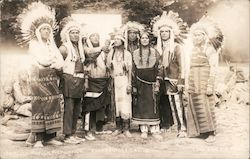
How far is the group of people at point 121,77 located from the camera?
350cm

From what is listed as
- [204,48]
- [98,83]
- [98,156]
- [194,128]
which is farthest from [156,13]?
[98,156]

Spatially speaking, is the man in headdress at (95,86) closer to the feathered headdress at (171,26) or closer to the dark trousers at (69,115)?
the dark trousers at (69,115)

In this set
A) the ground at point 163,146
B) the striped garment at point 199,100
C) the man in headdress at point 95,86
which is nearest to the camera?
the ground at point 163,146

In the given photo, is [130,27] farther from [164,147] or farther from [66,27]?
[164,147]

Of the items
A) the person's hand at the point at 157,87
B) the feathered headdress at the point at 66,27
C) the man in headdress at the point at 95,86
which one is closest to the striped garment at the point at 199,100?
the person's hand at the point at 157,87

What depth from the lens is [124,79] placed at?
3615mm

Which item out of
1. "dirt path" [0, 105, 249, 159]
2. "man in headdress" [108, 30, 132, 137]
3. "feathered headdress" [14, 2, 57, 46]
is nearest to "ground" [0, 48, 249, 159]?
"dirt path" [0, 105, 249, 159]

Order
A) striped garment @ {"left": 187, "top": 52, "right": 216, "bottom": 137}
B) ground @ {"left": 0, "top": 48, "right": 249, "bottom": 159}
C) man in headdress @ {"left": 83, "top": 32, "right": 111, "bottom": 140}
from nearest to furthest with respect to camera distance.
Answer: ground @ {"left": 0, "top": 48, "right": 249, "bottom": 159}
man in headdress @ {"left": 83, "top": 32, "right": 111, "bottom": 140}
striped garment @ {"left": 187, "top": 52, "right": 216, "bottom": 137}

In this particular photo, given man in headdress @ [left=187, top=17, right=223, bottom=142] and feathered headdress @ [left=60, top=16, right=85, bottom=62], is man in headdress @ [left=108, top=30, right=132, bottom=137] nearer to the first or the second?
feathered headdress @ [left=60, top=16, right=85, bottom=62]

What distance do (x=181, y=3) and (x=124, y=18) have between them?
473 millimetres

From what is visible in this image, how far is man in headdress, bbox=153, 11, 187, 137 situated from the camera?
3645 millimetres

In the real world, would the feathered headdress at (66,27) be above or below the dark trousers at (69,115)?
above

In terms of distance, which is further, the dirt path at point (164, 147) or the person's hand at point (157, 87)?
the person's hand at point (157, 87)

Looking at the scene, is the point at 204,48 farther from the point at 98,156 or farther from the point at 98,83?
the point at 98,156
